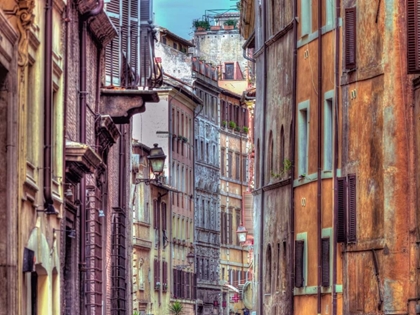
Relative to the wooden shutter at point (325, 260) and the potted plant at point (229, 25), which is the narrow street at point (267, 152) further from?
the potted plant at point (229, 25)

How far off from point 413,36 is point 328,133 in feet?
34.5

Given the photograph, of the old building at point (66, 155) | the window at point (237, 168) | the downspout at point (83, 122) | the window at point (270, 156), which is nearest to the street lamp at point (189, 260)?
the window at point (237, 168)

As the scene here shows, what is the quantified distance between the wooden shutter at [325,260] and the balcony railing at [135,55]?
585 cm

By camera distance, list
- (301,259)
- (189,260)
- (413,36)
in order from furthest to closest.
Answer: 1. (189,260)
2. (301,259)
3. (413,36)

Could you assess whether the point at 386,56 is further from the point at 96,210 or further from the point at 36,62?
the point at 96,210

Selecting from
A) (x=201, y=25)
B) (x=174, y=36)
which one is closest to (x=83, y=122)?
(x=174, y=36)

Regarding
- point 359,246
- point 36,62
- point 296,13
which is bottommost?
point 359,246

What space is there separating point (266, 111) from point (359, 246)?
15.7m

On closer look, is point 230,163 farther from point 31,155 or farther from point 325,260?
point 31,155

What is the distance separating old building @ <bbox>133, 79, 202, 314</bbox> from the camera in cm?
10688

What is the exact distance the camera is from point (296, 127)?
44.7 m

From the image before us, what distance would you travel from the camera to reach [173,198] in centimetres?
11381

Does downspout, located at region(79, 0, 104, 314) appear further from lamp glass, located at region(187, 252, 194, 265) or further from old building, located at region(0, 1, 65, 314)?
lamp glass, located at region(187, 252, 194, 265)

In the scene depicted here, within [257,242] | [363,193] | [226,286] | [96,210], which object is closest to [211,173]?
[226,286]
